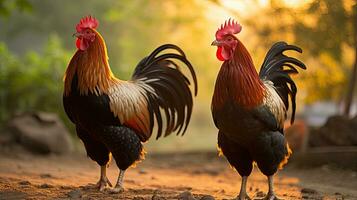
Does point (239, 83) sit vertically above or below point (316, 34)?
below

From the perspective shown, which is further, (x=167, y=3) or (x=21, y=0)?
(x=167, y=3)

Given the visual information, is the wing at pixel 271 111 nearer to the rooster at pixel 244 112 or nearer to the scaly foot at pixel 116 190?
the rooster at pixel 244 112

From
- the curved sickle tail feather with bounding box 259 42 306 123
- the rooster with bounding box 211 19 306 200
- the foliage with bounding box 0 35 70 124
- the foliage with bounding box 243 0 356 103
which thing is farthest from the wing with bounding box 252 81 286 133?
the foliage with bounding box 0 35 70 124

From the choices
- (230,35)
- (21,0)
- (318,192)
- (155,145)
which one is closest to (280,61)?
(230,35)

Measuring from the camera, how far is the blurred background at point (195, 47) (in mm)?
9383

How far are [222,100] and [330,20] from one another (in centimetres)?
703

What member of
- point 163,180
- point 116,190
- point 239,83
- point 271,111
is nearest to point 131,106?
point 116,190

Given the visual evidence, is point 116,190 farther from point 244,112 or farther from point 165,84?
point 244,112

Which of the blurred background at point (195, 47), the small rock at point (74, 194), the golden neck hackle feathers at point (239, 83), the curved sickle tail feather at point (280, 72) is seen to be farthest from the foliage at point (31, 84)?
the golden neck hackle feathers at point (239, 83)

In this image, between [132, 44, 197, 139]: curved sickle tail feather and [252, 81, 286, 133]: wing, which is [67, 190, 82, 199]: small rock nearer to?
[132, 44, 197, 139]: curved sickle tail feather

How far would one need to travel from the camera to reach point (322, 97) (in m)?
11.5

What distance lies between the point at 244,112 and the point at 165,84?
1444 millimetres

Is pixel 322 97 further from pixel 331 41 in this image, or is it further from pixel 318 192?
pixel 318 192

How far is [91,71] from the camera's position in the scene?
4660mm
